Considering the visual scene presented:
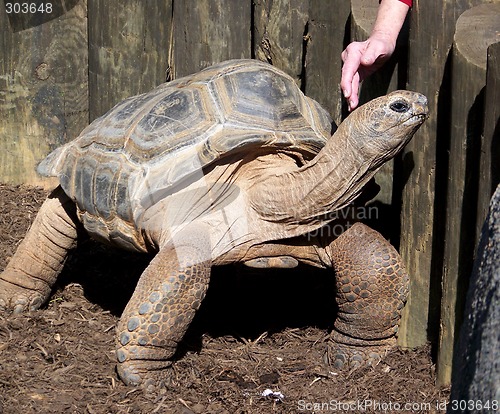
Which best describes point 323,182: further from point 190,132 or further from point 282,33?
point 282,33

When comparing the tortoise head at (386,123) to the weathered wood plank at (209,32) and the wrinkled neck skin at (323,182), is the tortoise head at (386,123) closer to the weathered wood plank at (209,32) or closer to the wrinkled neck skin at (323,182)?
the wrinkled neck skin at (323,182)

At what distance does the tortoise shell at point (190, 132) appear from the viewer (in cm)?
389

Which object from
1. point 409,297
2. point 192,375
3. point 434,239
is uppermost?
point 434,239

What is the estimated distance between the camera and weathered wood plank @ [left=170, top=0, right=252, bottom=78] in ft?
16.1

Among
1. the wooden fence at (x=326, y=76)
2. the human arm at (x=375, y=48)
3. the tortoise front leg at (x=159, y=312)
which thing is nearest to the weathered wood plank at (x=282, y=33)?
the wooden fence at (x=326, y=76)

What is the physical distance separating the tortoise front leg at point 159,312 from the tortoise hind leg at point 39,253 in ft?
3.10

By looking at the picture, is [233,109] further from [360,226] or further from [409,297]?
[409,297]

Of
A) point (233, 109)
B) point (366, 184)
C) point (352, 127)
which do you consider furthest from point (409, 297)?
point (233, 109)

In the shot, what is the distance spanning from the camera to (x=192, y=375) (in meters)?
4.05

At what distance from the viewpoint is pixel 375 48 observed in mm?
3914

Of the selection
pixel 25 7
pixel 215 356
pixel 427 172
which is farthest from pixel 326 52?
pixel 25 7

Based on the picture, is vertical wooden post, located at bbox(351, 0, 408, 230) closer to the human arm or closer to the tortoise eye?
the human arm

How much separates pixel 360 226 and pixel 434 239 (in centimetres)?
35

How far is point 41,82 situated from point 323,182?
2445 mm
